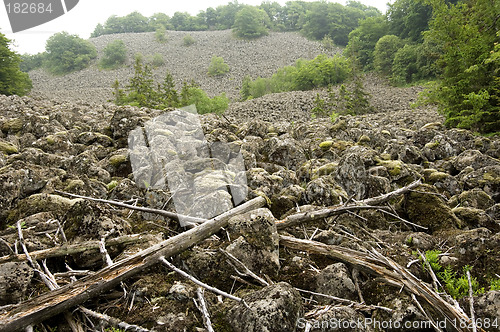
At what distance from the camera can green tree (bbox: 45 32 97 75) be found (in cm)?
6394

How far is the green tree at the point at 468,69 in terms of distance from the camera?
908 centimetres

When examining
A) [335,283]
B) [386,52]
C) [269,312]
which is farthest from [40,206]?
[386,52]

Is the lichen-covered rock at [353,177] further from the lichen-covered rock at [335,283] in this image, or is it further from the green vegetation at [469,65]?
the green vegetation at [469,65]

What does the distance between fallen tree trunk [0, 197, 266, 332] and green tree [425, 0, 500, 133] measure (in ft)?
32.6

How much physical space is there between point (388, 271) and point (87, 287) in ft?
6.67

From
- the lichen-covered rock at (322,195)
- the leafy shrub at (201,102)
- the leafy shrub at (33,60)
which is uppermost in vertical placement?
the leafy shrub at (33,60)

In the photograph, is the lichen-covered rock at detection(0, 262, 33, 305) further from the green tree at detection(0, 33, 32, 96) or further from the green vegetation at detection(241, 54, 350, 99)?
the green vegetation at detection(241, 54, 350, 99)

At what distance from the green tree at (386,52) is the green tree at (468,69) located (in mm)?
35067

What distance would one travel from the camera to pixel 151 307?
187 centimetres

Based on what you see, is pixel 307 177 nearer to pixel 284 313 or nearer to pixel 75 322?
pixel 284 313

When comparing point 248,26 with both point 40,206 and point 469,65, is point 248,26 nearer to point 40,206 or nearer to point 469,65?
point 469,65

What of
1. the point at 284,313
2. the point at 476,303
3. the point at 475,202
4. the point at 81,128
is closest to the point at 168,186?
the point at 284,313

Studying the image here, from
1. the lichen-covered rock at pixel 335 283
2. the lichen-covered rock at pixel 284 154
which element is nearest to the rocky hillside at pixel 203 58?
the lichen-covered rock at pixel 284 154

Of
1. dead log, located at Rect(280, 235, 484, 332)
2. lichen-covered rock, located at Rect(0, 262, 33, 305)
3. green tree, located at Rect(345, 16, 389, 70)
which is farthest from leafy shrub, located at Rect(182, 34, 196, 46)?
lichen-covered rock, located at Rect(0, 262, 33, 305)
